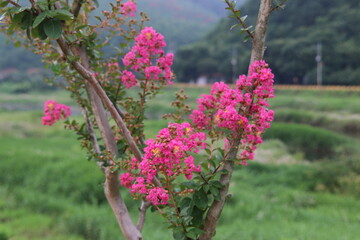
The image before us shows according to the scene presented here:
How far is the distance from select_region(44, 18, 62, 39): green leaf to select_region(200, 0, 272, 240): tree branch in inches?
26.2

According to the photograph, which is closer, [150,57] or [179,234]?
[179,234]

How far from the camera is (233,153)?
1.47 meters

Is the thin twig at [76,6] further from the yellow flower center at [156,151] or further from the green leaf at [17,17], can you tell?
the yellow flower center at [156,151]

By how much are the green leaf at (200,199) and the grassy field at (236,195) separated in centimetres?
198

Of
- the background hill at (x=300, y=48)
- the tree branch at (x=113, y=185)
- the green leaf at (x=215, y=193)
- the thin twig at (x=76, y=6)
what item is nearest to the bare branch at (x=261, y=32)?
the green leaf at (x=215, y=193)

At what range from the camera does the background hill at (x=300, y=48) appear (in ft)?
100

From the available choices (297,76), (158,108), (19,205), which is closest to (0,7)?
(19,205)

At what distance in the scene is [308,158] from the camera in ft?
48.3

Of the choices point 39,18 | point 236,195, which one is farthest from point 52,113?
point 236,195

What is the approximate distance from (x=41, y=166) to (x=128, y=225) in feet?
28.9

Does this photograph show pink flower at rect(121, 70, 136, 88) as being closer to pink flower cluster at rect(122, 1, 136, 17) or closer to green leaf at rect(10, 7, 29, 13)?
pink flower cluster at rect(122, 1, 136, 17)

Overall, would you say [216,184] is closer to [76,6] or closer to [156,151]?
[156,151]

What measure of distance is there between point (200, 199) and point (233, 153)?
0.21 metres

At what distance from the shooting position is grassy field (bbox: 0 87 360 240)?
6703mm
